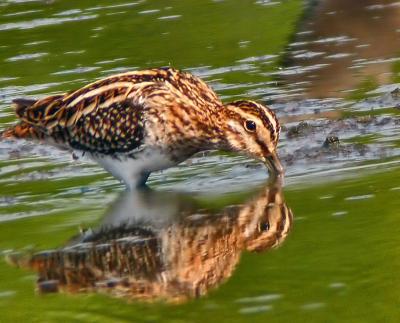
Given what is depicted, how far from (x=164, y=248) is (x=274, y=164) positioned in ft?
6.43

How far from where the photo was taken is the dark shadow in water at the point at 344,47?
13.5m

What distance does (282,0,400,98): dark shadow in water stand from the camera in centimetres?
1355

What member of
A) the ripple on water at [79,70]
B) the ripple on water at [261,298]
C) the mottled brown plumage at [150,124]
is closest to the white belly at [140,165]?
the mottled brown plumage at [150,124]

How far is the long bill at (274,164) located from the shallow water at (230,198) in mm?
84

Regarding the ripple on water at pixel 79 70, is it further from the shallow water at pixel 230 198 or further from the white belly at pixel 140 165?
the white belly at pixel 140 165

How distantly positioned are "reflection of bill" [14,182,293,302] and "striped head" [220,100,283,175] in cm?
44

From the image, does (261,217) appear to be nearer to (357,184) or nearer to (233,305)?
(357,184)

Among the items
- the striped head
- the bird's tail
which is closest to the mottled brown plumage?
the striped head

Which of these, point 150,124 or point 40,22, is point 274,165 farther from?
point 40,22

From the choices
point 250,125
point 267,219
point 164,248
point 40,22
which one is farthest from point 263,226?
point 40,22

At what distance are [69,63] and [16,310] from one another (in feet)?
26.2

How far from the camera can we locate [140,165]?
10398 mm

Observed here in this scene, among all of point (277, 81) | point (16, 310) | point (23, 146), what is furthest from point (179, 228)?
point (277, 81)

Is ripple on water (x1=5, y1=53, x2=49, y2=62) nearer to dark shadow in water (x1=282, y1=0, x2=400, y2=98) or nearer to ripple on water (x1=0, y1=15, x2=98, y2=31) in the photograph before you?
ripple on water (x1=0, y1=15, x2=98, y2=31)
